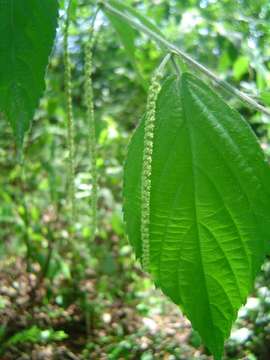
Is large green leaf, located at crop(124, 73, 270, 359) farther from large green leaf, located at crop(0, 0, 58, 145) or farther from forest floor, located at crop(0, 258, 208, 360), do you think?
forest floor, located at crop(0, 258, 208, 360)

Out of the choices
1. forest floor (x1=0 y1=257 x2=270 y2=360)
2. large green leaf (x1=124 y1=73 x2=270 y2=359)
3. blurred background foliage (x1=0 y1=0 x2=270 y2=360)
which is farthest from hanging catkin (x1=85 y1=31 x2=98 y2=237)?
forest floor (x1=0 y1=257 x2=270 y2=360)

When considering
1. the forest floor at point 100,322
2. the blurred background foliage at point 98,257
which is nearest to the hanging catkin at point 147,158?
the blurred background foliage at point 98,257

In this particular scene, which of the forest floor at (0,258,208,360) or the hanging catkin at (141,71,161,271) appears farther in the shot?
the forest floor at (0,258,208,360)

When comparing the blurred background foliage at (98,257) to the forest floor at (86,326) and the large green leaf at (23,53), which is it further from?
the large green leaf at (23,53)

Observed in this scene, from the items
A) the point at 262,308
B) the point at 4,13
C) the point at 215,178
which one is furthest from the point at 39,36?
the point at 262,308

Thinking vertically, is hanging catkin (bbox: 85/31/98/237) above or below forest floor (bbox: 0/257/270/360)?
above

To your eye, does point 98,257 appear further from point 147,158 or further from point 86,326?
point 147,158

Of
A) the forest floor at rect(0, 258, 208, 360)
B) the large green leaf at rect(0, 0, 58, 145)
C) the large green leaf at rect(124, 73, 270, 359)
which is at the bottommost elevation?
the forest floor at rect(0, 258, 208, 360)
